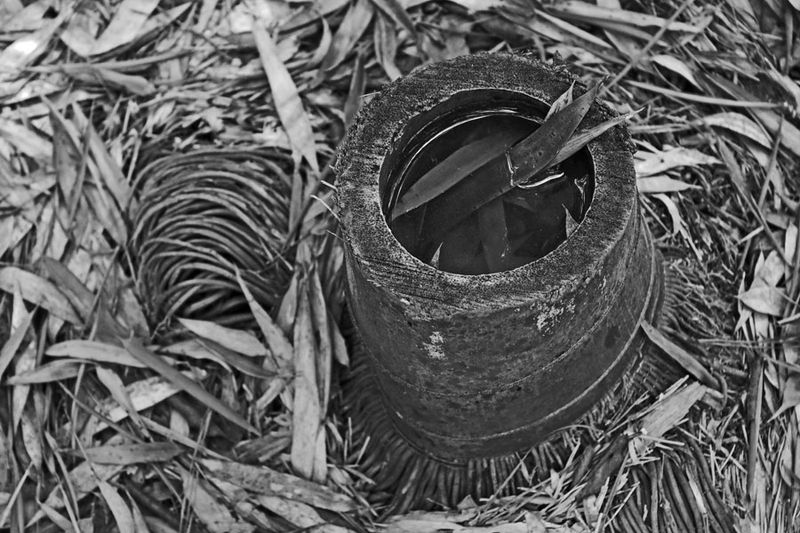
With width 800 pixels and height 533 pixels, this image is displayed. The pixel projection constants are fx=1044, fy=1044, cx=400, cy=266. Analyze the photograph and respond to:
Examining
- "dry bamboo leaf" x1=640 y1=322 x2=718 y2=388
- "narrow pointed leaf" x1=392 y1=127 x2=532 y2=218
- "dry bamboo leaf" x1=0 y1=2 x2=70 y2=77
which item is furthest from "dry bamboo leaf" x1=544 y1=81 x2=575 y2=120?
"dry bamboo leaf" x1=0 y1=2 x2=70 y2=77

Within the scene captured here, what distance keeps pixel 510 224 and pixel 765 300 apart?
1.98 ft

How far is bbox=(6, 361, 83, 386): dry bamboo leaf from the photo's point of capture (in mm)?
2059

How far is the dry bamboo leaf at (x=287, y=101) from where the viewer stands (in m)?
2.20

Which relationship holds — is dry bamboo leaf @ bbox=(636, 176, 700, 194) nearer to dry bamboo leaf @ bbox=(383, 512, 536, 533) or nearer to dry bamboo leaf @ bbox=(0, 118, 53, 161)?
dry bamboo leaf @ bbox=(383, 512, 536, 533)

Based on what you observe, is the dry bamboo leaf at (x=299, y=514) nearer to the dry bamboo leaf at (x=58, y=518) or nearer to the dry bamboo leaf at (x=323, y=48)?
the dry bamboo leaf at (x=58, y=518)

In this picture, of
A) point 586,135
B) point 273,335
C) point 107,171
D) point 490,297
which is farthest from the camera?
point 107,171

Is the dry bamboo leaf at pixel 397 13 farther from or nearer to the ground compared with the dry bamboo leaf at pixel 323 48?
farther from the ground

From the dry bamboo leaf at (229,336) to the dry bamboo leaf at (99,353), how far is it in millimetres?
Result: 126

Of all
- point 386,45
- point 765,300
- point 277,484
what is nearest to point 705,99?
point 765,300

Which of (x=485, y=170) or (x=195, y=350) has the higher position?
(x=485, y=170)

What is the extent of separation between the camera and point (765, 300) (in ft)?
6.35

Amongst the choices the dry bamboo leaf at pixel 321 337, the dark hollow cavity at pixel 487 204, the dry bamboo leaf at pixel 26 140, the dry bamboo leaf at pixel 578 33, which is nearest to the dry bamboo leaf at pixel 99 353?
the dry bamboo leaf at pixel 321 337

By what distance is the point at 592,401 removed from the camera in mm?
1766

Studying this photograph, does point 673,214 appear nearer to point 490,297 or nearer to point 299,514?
point 490,297
